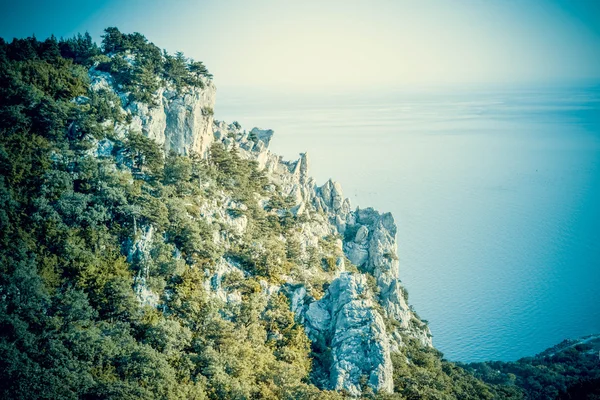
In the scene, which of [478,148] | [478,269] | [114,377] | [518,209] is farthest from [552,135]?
[114,377]

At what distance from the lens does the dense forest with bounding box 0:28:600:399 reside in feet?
61.2

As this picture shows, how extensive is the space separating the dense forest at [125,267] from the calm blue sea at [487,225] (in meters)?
15.0

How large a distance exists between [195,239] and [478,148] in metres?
143

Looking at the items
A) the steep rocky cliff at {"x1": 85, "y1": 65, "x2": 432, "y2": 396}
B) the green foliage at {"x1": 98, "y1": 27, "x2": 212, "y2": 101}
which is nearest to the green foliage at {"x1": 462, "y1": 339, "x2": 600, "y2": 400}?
the steep rocky cliff at {"x1": 85, "y1": 65, "x2": 432, "y2": 396}

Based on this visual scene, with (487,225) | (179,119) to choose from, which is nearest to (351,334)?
(179,119)

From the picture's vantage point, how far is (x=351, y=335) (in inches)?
1113

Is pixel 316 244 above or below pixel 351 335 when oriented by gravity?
above

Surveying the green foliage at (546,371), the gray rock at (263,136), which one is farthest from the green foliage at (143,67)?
the green foliage at (546,371)

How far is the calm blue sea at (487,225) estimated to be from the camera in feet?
182

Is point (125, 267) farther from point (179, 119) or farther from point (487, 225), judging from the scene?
point (487, 225)

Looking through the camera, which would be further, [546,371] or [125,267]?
[546,371]

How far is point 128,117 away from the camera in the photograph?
34406 millimetres

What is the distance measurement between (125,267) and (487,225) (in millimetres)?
77629

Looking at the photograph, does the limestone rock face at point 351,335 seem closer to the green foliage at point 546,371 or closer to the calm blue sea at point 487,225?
the green foliage at point 546,371
